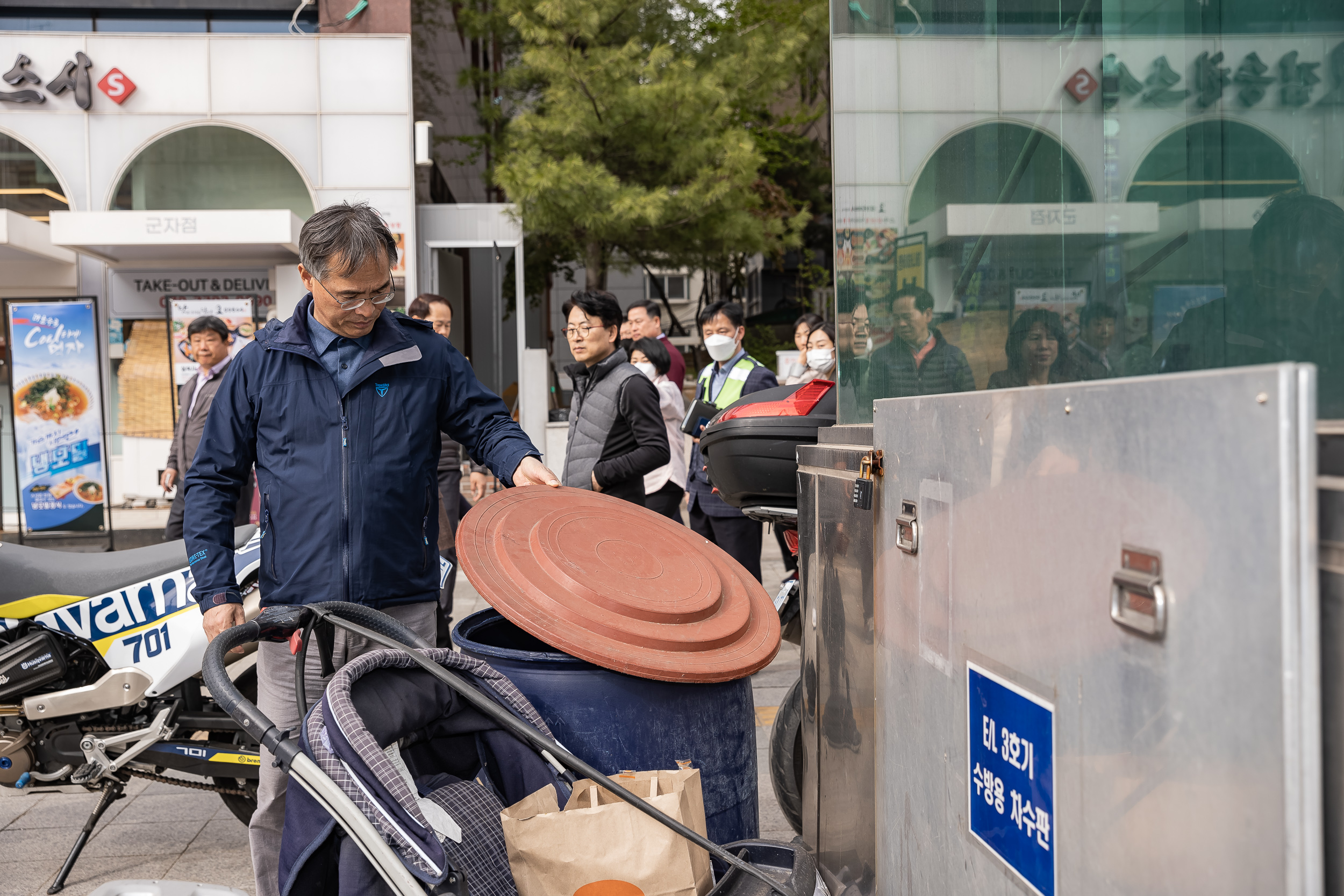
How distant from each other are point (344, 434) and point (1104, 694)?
202cm

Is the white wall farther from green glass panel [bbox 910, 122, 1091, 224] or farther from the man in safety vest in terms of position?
green glass panel [bbox 910, 122, 1091, 224]

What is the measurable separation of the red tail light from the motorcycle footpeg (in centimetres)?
238

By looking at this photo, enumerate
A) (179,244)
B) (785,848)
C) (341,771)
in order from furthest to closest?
Result: (179,244)
(785,848)
(341,771)

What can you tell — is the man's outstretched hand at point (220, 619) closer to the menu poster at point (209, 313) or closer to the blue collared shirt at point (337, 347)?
the blue collared shirt at point (337, 347)

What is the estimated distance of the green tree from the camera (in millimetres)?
14172

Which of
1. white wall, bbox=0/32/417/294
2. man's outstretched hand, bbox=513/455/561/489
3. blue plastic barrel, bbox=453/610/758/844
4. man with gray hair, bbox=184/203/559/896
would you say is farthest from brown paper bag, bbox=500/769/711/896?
white wall, bbox=0/32/417/294

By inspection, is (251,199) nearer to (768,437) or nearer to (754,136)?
(754,136)

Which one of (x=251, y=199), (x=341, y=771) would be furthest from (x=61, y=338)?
(x=341, y=771)

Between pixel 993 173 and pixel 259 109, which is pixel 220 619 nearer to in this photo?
pixel 993 173

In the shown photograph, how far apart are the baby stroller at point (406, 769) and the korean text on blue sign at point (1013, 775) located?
2.41ft

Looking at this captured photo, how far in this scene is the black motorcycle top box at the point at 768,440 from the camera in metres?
2.91

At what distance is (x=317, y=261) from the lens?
103 inches

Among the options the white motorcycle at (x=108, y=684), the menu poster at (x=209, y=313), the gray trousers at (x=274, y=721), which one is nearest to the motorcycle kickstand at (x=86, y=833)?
the white motorcycle at (x=108, y=684)

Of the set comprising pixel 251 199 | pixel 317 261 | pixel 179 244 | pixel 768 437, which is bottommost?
pixel 768 437
